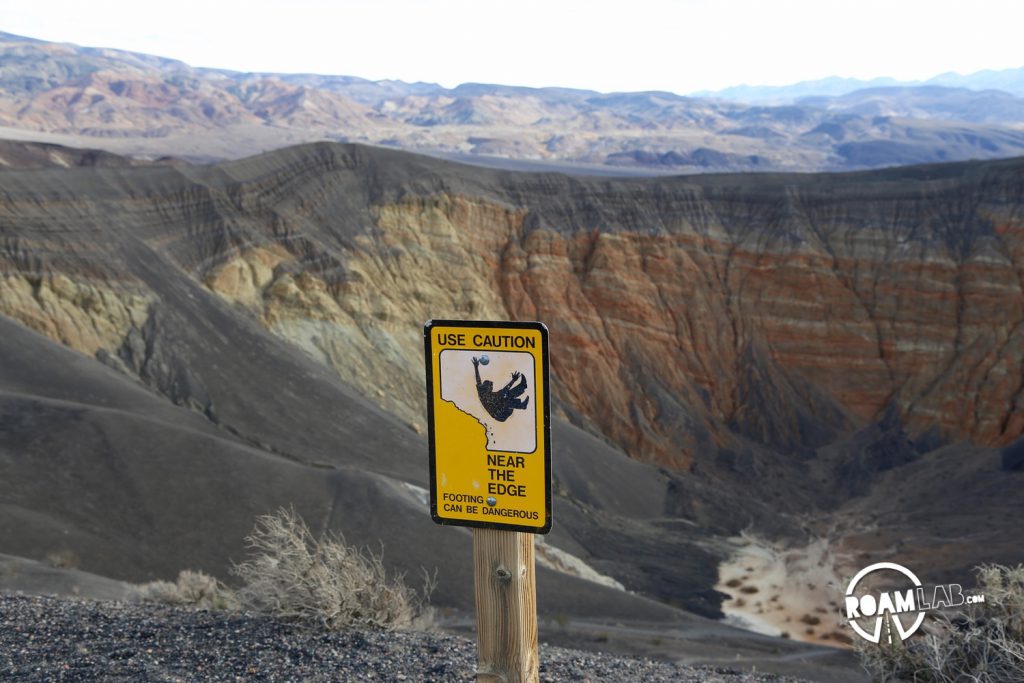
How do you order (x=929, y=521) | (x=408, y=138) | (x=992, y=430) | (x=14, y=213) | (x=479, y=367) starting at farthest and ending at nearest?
(x=408, y=138)
(x=992, y=430)
(x=929, y=521)
(x=14, y=213)
(x=479, y=367)

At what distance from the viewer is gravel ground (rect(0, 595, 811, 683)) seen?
6879 mm

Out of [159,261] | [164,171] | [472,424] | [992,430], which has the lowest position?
[992,430]

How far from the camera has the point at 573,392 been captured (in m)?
41.0

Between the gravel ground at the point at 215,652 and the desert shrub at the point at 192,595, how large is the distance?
193 centimetres

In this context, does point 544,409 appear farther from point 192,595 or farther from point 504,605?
point 192,595

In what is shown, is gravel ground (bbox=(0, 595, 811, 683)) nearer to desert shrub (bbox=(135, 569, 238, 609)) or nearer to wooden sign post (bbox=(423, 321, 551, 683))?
desert shrub (bbox=(135, 569, 238, 609))

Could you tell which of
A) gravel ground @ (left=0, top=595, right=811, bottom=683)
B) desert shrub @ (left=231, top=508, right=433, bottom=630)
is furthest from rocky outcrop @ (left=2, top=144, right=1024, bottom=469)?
gravel ground @ (left=0, top=595, right=811, bottom=683)

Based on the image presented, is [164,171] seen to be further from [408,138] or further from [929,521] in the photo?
[408,138]

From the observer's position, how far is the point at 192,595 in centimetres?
1162

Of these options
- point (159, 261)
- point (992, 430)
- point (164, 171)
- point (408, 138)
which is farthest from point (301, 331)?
point (408, 138)

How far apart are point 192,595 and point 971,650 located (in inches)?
363

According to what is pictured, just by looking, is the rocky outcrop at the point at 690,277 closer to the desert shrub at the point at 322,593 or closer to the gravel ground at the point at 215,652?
the desert shrub at the point at 322,593

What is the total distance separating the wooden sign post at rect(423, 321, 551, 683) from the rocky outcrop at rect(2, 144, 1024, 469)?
30.9m

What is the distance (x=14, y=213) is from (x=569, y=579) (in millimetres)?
21717
